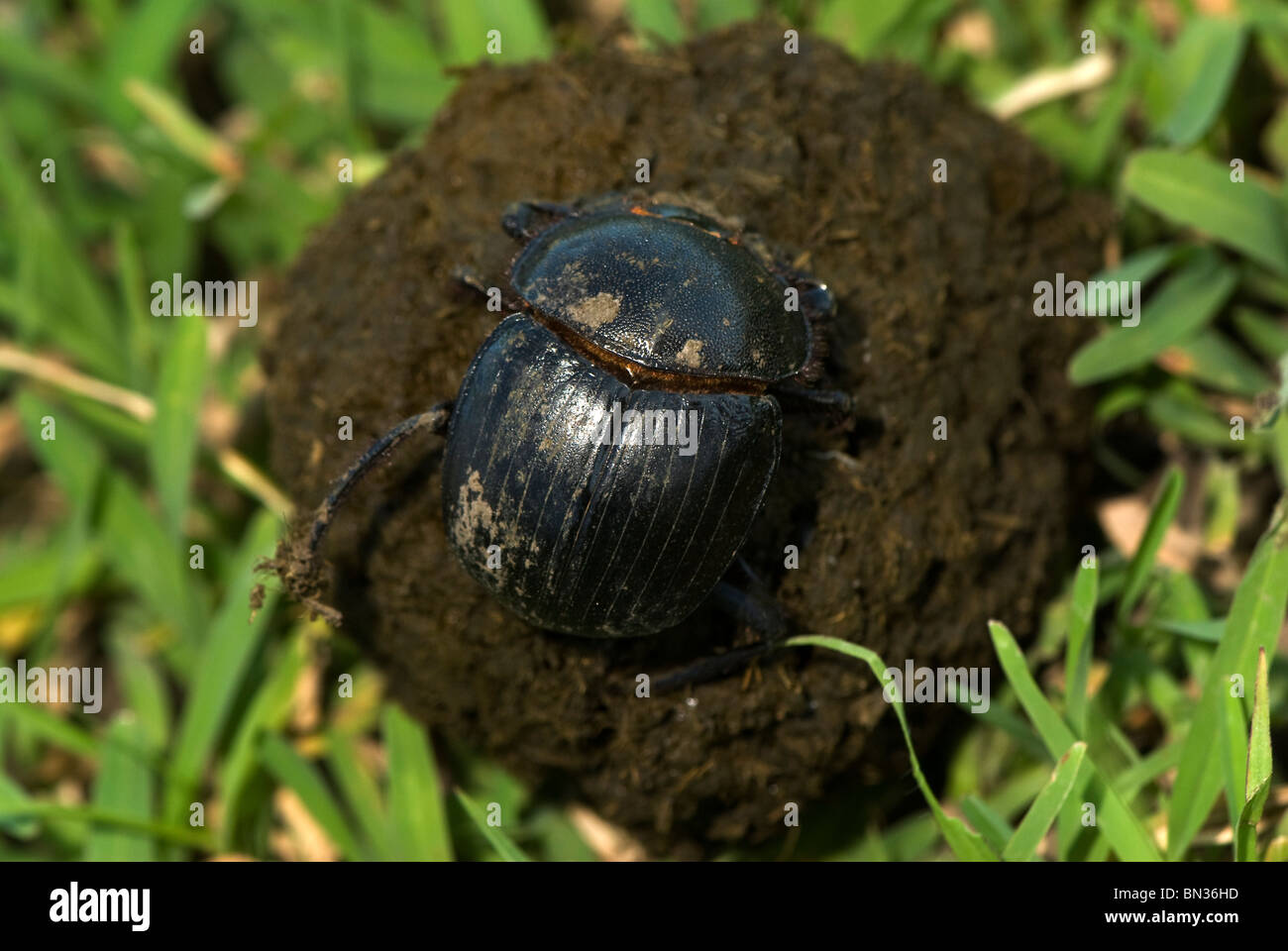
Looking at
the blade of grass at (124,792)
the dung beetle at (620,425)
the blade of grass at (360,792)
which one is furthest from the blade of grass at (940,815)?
the blade of grass at (124,792)

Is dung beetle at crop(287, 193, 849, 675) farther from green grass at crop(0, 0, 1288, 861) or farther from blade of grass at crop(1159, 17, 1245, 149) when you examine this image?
blade of grass at crop(1159, 17, 1245, 149)

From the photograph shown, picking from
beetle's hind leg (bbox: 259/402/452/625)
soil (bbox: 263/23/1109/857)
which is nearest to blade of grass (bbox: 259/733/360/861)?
soil (bbox: 263/23/1109/857)

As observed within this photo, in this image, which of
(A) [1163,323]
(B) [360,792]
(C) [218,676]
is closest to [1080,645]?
(A) [1163,323]

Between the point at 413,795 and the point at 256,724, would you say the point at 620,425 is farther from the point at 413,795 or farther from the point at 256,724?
the point at 256,724

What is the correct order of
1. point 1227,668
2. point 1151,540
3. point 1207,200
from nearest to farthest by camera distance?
point 1227,668, point 1151,540, point 1207,200

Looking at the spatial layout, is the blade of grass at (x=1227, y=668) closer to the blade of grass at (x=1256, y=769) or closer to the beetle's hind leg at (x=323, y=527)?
the blade of grass at (x=1256, y=769)

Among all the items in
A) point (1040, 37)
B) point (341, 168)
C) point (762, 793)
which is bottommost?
point (762, 793)
